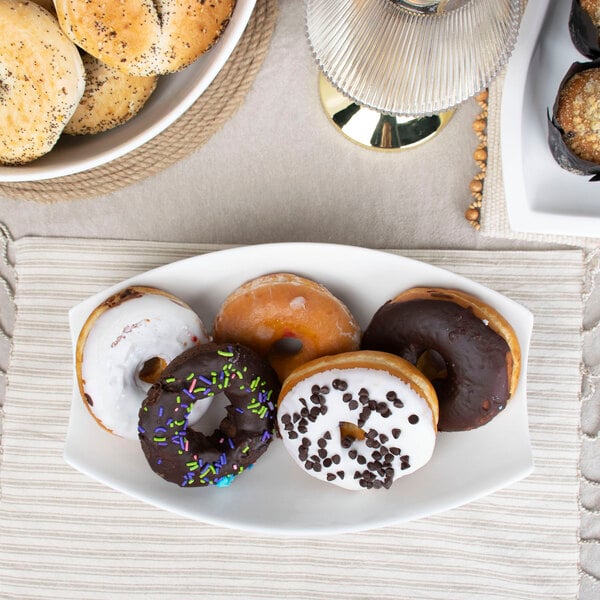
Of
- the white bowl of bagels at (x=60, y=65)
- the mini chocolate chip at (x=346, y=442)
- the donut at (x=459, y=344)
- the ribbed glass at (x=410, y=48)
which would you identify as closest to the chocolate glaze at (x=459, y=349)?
the donut at (x=459, y=344)

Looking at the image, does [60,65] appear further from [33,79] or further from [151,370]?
[151,370]

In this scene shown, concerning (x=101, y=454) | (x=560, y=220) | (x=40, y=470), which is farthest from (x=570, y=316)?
(x=40, y=470)

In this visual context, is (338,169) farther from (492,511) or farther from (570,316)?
(492,511)

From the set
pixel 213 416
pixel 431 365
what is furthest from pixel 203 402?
pixel 431 365

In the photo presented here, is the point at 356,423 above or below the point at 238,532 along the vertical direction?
above

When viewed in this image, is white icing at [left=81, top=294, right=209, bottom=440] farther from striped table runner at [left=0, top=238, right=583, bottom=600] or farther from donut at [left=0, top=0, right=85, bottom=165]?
Answer: donut at [left=0, top=0, right=85, bottom=165]

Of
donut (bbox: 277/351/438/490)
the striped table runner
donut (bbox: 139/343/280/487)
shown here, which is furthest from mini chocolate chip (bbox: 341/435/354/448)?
the striped table runner

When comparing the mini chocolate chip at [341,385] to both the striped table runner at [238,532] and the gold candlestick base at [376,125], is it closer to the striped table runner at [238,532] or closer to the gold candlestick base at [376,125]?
the striped table runner at [238,532]
